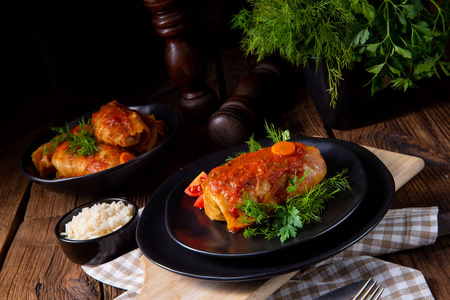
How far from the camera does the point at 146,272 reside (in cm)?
163

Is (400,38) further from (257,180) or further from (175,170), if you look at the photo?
(175,170)

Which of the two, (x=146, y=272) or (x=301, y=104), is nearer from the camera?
(x=146, y=272)

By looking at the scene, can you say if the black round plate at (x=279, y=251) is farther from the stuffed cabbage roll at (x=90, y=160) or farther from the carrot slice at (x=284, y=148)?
the stuffed cabbage roll at (x=90, y=160)

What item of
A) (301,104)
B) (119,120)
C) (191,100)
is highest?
(119,120)

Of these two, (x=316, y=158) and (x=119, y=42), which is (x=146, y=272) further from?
(x=119, y=42)

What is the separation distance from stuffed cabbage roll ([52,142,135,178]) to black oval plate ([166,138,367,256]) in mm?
465

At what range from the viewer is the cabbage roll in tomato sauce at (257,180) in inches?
62.8

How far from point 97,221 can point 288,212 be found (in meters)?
0.87

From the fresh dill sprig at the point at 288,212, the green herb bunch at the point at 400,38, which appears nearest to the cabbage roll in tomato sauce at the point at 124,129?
the fresh dill sprig at the point at 288,212

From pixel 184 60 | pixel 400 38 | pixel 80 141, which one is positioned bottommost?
pixel 80 141

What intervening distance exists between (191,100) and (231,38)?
142cm

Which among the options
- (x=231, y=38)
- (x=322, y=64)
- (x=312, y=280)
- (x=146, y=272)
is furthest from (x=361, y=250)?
(x=231, y=38)

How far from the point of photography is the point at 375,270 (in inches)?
62.7

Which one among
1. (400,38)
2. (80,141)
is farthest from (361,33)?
(80,141)
